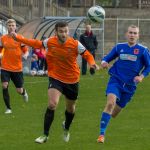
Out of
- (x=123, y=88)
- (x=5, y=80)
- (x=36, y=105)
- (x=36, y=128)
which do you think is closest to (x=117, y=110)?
(x=123, y=88)

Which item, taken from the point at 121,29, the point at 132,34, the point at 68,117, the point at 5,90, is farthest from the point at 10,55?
the point at 121,29

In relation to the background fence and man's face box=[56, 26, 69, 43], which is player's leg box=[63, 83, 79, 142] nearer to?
man's face box=[56, 26, 69, 43]

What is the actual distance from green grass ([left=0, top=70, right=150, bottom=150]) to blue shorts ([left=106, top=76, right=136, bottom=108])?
73cm

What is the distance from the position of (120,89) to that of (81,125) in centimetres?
225

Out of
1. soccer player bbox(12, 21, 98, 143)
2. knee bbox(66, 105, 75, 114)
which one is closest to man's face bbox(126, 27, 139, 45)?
soccer player bbox(12, 21, 98, 143)

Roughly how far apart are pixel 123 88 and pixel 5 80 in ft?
15.6

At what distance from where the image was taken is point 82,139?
12.4 metres

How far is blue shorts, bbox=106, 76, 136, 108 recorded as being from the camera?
12.1 m

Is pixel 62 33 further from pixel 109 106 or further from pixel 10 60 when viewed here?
pixel 10 60

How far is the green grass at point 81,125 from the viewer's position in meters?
11.8

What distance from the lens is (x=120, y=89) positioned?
1225 centimetres

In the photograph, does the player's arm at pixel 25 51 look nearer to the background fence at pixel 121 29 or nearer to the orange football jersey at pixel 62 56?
the orange football jersey at pixel 62 56

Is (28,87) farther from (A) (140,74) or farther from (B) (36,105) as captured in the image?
(A) (140,74)

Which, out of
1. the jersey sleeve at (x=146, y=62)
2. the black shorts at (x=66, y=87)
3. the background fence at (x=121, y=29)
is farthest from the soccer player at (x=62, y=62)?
the background fence at (x=121, y=29)
